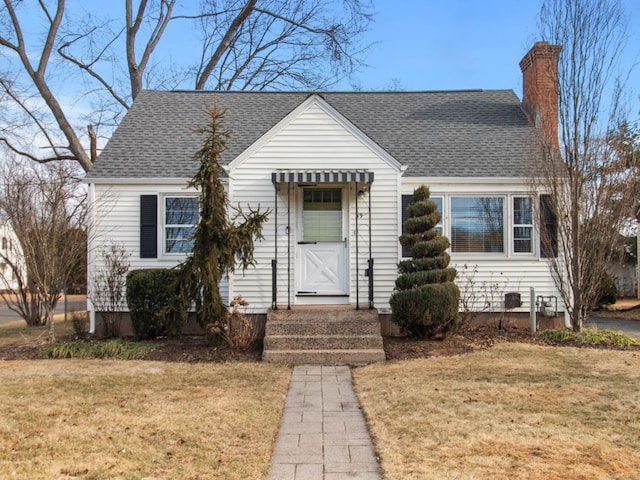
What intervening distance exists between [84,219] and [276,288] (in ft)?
13.9

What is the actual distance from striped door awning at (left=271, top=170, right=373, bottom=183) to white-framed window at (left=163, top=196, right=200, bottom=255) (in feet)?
8.07

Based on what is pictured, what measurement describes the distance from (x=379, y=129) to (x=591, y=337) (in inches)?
265

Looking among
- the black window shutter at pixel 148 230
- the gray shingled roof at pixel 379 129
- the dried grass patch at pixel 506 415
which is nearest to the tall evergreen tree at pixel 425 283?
the dried grass patch at pixel 506 415

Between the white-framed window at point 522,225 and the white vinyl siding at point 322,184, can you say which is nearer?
the white vinyl siding at point 322,184

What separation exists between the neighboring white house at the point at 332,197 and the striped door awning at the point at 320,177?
0.07 feet

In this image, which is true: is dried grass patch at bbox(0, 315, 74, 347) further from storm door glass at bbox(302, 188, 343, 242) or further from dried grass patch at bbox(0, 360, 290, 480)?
storm door glass at bbox(302, 188, 343, 242)

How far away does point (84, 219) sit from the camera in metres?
10.9

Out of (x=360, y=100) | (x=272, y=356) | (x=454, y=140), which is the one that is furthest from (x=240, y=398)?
(x=360, y=100)

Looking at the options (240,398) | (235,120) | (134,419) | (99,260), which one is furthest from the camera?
(235,120)

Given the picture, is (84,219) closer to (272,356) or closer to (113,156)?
(113,156)

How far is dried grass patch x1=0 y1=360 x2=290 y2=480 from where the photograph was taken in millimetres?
4254

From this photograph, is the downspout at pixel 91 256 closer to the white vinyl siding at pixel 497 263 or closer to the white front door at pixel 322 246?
the white front door at pixel 322 246

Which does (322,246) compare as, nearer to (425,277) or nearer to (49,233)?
(425,277)

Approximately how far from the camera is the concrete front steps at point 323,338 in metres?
8.77
